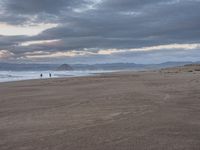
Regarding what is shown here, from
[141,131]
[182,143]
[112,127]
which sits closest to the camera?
[182,143]

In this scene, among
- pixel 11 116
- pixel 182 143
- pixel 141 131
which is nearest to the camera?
pixel 182 143

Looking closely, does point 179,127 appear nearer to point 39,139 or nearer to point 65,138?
point 65,138

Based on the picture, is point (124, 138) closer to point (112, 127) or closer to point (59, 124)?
point (112, 127)

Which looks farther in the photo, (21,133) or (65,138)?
→ (21,133)

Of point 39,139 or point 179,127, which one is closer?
point 39,139

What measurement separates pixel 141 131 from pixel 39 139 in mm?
2536

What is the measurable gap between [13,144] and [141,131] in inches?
123

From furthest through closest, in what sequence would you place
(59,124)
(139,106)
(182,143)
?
(139,106), (59,124), (182,143)

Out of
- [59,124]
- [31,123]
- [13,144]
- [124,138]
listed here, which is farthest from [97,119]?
[13,144]

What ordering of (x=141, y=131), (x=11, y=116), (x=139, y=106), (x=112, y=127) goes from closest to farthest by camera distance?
1. (x=141, y=131)
2. (x=112, y=127)
3. (x=11, y=116)
4. (x=139, y=106)

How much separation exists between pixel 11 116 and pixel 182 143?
21.8 ft

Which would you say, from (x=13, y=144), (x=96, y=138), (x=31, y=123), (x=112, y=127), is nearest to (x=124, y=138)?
(x=96, y=138)

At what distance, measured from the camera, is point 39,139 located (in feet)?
26.0

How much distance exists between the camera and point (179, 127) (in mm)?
8797
